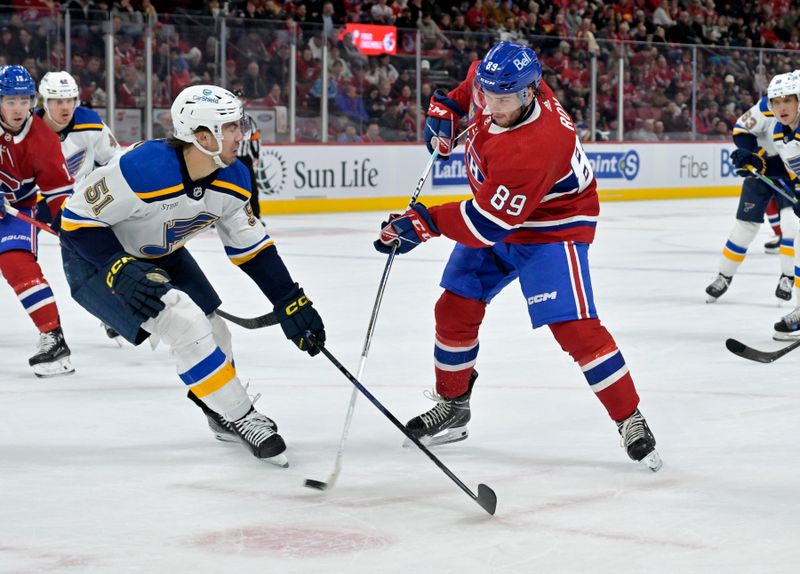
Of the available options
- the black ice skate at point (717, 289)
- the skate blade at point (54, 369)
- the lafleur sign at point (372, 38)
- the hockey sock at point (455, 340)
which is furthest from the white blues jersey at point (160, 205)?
the lafleur sign at point (372, 38)

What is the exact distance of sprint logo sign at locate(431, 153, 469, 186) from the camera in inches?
512

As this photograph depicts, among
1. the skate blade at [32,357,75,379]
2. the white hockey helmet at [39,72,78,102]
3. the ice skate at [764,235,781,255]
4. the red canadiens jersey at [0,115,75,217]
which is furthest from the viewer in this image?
the ice skate at [764,235,781,255]

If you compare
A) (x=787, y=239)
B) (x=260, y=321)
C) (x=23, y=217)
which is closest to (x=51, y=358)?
(x=23, y=217)

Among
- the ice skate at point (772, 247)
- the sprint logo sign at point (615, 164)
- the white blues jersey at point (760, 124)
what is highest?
the white blues jersey at point (760, 124)

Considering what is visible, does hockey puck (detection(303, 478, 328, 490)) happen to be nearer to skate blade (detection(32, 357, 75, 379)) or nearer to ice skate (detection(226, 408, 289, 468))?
ice skate (detection(226, 408, 289, 468))

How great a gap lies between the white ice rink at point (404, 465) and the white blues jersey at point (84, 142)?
730mm

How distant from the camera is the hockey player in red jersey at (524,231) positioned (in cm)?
303

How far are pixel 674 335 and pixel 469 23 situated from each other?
10082 millimetres

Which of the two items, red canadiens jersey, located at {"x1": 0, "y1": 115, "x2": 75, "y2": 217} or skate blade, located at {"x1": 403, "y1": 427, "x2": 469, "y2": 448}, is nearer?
skate blade, located at {"x1": 403, "y1": 427, "x2": 469, "y2": 448}

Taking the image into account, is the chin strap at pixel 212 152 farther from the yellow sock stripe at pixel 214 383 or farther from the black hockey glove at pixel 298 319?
the yellow sock stripe at pixel 214 383

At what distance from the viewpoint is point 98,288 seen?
3.19 metres

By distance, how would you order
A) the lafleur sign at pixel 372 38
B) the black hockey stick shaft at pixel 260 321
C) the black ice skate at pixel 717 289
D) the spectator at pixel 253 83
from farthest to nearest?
the lafleur sign at pixel 372 38 < the spectator at pixel 253 83 < the black ice skate at pixel 717 289 < the black hockey stick shaft at pixel 260 321

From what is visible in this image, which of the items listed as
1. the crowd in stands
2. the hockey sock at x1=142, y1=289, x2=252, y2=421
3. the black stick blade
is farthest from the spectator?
the black stick blade

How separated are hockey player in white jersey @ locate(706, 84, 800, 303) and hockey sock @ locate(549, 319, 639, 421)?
129 inches
